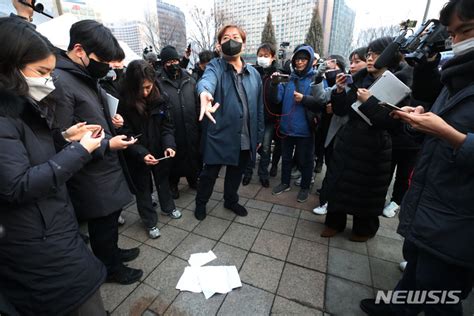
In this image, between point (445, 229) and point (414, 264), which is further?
point (414, 264)

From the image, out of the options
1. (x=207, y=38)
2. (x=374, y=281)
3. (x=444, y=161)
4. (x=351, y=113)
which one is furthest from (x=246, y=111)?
(x=207, y=38)

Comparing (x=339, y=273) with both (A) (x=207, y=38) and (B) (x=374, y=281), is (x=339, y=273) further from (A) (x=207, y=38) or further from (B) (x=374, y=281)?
(A) (x=207, y=38)

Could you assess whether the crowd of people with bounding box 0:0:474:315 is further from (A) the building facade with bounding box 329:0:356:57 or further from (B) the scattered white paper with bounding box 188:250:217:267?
(A) the building facade with bounding box 329:0:356:57

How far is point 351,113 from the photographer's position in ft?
8.11

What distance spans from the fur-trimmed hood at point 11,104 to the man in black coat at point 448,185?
2.05m

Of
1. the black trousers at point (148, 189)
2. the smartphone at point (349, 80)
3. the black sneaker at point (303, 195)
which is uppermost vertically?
the smartphone at point (349, 80)

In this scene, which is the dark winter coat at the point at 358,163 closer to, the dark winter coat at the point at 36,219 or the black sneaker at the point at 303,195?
the black sneaker at the point at 303,195

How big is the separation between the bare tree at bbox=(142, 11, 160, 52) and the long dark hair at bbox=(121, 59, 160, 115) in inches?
1008

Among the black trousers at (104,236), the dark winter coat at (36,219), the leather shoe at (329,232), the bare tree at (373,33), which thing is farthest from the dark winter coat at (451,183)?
the bare tree at (373,33)

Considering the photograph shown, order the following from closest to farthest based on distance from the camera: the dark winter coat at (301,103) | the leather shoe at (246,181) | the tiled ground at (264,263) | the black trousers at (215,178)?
the tiled ground at (264,263)
the black trousers at (215,178)
the dark winter coat at (301,103)
the leather shoe at (246,181)

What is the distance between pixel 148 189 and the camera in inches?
114

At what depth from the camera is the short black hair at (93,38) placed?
177 cm

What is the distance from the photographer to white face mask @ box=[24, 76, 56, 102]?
1.21 meters

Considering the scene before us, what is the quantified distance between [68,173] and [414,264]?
7.64 feet
